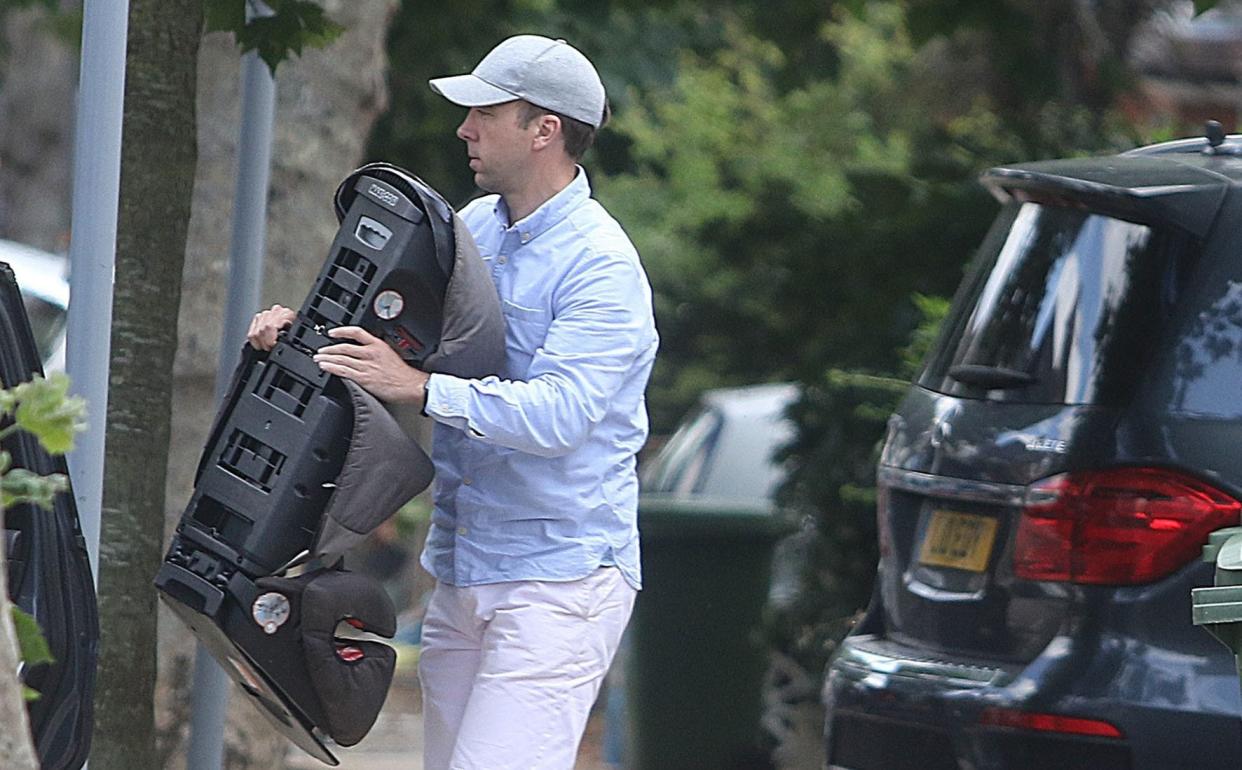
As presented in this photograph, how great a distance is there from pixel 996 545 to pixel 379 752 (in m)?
4.94

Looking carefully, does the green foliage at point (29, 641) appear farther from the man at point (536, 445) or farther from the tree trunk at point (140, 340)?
the tree trunk at point (140, 340)

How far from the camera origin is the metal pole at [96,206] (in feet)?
11.8

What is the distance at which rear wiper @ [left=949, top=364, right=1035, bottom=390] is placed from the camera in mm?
4281

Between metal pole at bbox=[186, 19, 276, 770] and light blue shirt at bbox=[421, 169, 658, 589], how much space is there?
898 millimetres

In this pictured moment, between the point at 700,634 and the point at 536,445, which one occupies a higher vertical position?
the point at 536,445

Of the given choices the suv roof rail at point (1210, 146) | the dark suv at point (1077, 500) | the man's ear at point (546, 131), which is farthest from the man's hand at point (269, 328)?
the suv roof rail at point (1210, 146)

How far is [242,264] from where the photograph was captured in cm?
473

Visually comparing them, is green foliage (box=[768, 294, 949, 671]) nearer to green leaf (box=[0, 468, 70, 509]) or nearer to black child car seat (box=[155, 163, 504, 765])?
black child car seat (box=[155, 163, 504, 765])

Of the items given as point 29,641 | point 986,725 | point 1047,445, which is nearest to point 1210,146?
point 1047,445

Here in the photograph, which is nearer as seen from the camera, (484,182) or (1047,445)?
(484,182)

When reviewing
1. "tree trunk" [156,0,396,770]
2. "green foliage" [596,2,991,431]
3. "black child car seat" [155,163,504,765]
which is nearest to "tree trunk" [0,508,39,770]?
"black child car seat" [155,163,504,765]

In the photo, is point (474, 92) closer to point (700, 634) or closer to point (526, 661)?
point (526, 661)

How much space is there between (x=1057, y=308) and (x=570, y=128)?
1052mm

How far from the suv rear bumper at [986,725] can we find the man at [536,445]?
0.68m
